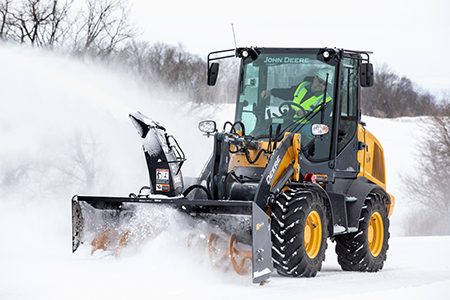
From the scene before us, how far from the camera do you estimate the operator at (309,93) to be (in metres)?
7.23

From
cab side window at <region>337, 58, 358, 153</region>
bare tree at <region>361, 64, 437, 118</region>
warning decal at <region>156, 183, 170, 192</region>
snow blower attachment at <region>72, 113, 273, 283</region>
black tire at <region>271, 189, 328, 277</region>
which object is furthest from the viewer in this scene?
bare tree at <region>361, 64, 437, 118</region>

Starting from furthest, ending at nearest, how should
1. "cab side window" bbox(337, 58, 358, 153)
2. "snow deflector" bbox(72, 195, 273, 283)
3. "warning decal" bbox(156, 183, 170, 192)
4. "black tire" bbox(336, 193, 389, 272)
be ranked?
"black tire" bbox(336, 193, 389, 272), "cab side window" bbox(337, 58, 358, 153), "warning decal" bbox(156, 183, 170, 192), "snow deflector" bbox(72, 195, 273, 283)

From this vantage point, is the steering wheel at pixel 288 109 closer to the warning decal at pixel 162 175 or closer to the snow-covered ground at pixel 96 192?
the warning decal at pixel 162 175

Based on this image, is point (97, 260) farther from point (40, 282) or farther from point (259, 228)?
point (259, 228)

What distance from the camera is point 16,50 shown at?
15.1 meters

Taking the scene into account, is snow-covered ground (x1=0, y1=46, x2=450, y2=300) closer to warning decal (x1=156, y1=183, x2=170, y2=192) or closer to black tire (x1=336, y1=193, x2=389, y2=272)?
black tire (x1=336, y1=193, x2=389, y2=272)

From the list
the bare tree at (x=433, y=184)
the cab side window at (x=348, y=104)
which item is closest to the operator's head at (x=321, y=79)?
the cab side window at (x=348, y=104)

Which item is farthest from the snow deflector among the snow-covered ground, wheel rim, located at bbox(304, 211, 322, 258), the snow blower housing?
wheel rim, located at bbox(304, 211, 322, 258)

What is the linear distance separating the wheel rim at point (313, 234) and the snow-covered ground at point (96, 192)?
33cm

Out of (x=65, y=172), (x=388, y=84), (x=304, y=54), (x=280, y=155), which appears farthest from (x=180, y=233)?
(x=388, y=84)

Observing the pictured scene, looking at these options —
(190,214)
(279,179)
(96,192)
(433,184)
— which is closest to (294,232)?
(279,179)

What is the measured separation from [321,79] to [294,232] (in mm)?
2276

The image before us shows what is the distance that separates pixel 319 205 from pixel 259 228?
45.4 inches

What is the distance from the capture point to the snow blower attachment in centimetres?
555
